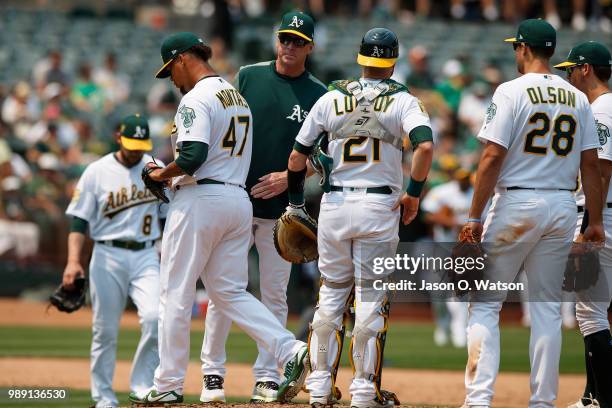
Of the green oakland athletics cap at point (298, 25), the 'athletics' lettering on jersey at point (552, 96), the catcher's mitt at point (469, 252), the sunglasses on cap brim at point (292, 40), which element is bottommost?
the catcher's mitt at point (469, 252)

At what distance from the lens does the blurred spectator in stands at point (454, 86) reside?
21906 mm

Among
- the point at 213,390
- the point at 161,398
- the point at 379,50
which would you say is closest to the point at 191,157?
the point at 379,50

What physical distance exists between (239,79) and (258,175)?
765mm

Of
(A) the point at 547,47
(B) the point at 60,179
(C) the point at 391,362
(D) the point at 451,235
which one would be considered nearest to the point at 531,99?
(A) the point at 547,47

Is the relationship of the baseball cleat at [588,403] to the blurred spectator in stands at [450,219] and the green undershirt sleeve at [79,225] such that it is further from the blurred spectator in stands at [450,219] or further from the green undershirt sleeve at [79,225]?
the blurred spectator in stands at [450,219]

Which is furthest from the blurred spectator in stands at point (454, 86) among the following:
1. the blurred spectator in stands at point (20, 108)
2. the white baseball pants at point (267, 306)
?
the white baseball pants at point (267, 306)

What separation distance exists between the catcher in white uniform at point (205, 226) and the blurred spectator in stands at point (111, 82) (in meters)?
14.8

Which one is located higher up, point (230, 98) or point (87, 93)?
point (230, 98)

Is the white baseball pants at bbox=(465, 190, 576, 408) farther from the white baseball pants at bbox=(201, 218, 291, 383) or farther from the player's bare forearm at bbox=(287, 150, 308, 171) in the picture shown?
the white baseball pants at bbox=(201, 218, 291, 383)

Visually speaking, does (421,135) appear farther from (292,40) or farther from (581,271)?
(292,40)

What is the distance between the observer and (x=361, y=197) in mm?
7645

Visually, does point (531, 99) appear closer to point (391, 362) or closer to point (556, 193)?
point (556, 193)

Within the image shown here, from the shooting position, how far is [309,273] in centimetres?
1805

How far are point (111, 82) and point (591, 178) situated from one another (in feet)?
54.4
